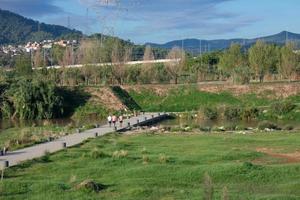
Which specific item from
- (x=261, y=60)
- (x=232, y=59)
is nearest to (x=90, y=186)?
(x=261, y=60)

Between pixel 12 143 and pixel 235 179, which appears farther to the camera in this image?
pixel 12 143

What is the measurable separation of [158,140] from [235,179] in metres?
14.9

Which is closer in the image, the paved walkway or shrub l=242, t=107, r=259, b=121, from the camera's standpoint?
the paved walkway

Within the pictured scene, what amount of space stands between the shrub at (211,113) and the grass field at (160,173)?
24.6 meters

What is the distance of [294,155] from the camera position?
26219 millimetres

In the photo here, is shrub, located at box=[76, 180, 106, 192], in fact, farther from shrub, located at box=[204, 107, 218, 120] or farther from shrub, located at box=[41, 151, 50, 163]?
shrub, located at box=[204, 107, 218, 120]

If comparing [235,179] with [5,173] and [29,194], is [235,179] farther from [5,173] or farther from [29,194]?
[5,173]

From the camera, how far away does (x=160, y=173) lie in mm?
20812

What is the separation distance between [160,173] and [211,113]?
35392mm

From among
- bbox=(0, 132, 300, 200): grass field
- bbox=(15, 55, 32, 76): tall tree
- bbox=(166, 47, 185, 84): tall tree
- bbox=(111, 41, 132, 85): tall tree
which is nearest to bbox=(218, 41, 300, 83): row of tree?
bbox=(166, 47, 185, 84): tall tree

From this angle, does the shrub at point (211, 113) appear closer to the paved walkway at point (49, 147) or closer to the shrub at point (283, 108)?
the shrub at point (283, 108)

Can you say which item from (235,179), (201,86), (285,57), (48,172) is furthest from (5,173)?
(285,57)

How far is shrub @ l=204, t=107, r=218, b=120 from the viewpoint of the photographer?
5533 cm

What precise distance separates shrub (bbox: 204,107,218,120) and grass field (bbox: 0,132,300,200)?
24.6 m
